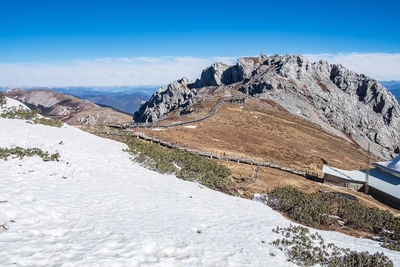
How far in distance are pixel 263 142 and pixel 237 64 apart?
95.8 m

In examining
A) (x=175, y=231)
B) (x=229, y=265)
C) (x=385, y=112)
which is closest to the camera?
(x=229, y=265)

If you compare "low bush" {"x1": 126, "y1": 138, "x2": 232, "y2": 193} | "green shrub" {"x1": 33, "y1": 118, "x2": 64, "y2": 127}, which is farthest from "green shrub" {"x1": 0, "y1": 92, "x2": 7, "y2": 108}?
"low bush" {"x1": 126, "y1": 138, "x2": 232, "y2": 193}

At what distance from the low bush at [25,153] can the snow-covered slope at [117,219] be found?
50 centimetres

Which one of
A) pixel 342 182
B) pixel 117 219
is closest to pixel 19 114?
pixel 117 219

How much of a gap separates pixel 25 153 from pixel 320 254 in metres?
19.2

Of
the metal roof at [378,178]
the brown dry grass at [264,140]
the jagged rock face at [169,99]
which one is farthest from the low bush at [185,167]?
the jagged rock face at [169,99]

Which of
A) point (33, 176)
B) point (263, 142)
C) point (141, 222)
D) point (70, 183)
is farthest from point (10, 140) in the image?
point (263, 142)

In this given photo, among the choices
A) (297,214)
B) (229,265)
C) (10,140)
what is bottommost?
(297,214)

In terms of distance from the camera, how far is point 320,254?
10.3 metres

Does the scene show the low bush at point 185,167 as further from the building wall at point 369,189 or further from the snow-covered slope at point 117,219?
the building wall at point 369,189

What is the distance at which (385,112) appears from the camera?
110688mm

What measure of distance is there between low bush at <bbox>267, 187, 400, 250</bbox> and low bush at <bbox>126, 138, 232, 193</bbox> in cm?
507

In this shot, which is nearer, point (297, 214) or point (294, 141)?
point (297, 214)

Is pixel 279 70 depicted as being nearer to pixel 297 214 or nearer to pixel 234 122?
pixel 234 122
